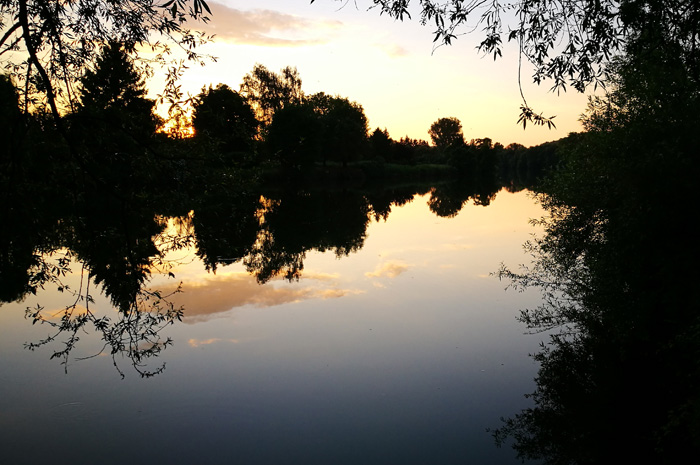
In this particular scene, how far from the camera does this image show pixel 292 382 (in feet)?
→ 30.1

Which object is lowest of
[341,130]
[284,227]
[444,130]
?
[284,227]

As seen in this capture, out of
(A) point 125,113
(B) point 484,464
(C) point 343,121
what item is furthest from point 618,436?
(C) point 343,121

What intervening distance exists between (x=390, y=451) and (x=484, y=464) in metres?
1.30

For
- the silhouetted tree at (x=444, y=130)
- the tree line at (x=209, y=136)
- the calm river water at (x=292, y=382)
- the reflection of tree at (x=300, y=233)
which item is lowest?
the calm river water at (x=292, y=382)

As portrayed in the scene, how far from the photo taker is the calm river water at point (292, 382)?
7.12 metres

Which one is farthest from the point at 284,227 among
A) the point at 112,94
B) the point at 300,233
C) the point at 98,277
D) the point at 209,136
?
the point at 112,94

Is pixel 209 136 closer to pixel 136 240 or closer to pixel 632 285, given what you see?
pixel 136 240

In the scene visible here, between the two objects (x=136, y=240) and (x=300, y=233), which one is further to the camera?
(x=300, y=233)

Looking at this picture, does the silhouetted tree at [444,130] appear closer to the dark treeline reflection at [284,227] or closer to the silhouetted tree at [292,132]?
the silhouetted tree at [292,132]

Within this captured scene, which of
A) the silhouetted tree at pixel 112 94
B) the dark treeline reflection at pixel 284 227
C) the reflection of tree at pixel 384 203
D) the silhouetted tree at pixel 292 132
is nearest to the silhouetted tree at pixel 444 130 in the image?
the silhouetted tree at pixel 292 132

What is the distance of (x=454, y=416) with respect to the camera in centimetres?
800

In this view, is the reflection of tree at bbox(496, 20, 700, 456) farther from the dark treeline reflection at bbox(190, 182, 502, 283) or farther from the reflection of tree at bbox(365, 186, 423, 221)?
the reflection of tree at bbox(365, 186, 423, 221)

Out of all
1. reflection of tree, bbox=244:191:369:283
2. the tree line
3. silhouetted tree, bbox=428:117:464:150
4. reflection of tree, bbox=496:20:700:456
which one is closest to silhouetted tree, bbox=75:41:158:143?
the tree line

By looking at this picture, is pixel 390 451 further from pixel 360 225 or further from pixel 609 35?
pixel 360 225
